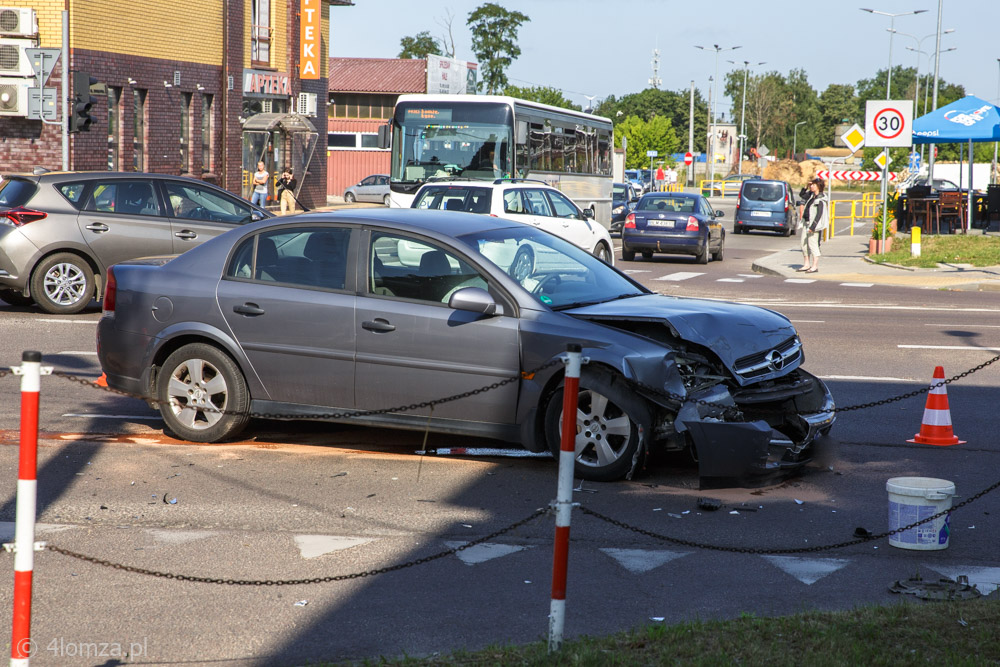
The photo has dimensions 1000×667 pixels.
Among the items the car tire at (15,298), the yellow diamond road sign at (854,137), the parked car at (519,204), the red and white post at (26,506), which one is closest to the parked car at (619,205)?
the yellow diamond road sign at (854,137)

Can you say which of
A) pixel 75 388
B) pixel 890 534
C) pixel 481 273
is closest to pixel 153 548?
pixel 481 273

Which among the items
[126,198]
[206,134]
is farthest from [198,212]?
[206,134]

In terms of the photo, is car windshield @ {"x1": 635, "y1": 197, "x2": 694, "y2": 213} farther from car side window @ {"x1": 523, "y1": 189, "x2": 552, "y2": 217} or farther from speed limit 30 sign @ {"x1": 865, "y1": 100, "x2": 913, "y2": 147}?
car side window @ {"x1": 523, "y1": 189, "x2": 552, "y2": 217}

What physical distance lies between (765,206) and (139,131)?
20.1 m

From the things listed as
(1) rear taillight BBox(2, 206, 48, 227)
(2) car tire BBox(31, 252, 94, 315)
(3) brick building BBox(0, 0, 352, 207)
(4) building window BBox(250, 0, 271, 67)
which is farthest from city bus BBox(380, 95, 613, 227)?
(4) building window BBox(250, 0, 271, 67)

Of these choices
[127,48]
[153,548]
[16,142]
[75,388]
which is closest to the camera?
[153,548]

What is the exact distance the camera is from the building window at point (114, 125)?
29.5 metres

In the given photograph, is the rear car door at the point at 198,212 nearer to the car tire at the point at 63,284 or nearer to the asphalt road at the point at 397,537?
the car tire at the point at 63,284

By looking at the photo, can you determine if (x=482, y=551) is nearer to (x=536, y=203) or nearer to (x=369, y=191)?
(x=536, y=203)

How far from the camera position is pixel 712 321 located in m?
7.04

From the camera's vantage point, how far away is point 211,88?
3419cm

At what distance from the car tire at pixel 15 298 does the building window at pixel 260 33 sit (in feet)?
76.3

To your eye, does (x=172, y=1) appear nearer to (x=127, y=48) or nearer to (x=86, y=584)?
(x=127, y=48)

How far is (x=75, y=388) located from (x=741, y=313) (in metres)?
5.58
